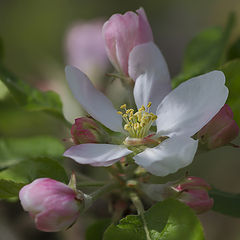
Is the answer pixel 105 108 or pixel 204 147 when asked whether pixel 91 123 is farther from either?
pixel 204 147

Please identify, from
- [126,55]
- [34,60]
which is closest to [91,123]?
[126,55]

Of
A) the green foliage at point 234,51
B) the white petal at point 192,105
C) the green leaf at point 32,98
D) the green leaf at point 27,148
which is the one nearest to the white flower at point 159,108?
the white petal at point 192,105

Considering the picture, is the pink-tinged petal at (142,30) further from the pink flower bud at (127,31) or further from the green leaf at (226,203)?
the green leaf at (226,203)

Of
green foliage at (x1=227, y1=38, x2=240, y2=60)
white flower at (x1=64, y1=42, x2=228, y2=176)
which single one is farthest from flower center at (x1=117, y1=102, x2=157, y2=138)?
green foliage at (x1=227, y1=38, x2=240, y2=60)

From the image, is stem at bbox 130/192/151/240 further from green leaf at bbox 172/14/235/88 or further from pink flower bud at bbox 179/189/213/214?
green leaf at bbox 172/14/235/88

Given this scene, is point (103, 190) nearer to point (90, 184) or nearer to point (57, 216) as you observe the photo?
point (90, 184)

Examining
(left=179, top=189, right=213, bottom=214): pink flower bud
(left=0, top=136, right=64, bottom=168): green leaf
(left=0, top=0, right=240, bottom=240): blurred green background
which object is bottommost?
(left=0, top=0, right=240, bottom=240): blurred green background
